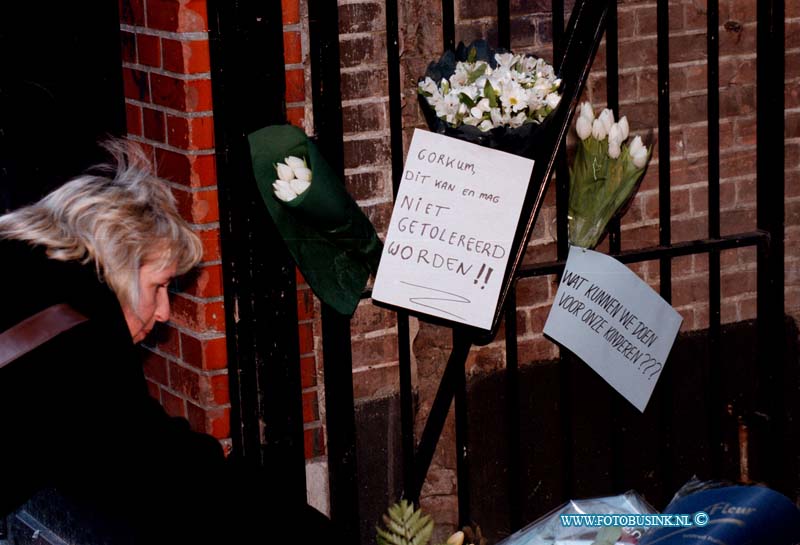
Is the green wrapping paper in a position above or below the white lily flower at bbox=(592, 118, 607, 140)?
below

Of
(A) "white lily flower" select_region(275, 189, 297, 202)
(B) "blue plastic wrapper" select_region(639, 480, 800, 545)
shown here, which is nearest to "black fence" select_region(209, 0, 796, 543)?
(A) "white lily flower" select_region(275, 189, 297, 202)

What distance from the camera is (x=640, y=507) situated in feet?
6.82

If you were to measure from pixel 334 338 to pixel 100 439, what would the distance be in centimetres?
79

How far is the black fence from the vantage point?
284 centimetres

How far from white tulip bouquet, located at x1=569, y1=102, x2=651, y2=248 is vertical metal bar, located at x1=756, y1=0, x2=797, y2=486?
361 mm

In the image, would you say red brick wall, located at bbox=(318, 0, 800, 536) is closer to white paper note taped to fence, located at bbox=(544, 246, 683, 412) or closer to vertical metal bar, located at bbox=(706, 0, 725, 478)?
vertical metal bar, located at bbox=(706, 0, 725, 478)

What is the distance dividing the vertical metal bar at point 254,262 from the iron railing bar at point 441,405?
292mm

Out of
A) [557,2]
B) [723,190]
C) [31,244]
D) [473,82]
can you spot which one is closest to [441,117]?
[473,82]

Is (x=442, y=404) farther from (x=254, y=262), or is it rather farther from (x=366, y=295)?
(x=254, y=262)

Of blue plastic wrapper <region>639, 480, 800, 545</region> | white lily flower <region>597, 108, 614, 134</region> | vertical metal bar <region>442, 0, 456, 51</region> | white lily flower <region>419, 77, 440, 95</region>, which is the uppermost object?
vertical metal bar <region>442, 0, 456, 51</region>

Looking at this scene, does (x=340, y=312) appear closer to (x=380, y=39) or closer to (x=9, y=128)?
(x=380, y=39)

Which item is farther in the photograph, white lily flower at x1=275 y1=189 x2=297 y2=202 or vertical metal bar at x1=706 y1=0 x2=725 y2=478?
vertical metal bar at x1=706 y1=0 x2=725 y2=478

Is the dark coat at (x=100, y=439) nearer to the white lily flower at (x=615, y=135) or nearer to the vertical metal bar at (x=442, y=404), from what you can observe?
the vertical metal bar at (x=442, y=404)

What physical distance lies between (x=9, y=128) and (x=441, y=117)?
1.51 metres
